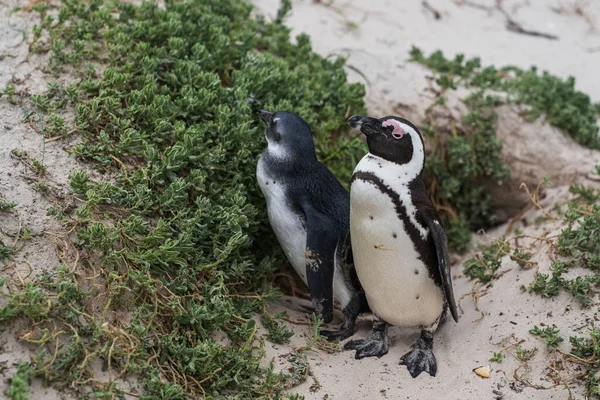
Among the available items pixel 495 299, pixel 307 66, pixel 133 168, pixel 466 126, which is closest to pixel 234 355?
pixel 133 168

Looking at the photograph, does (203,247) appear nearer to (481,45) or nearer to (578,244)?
(578,244)

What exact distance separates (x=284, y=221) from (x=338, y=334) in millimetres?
636

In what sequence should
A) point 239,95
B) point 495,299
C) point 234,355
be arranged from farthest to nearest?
point 239,95 → point 495,299 → point 234,355

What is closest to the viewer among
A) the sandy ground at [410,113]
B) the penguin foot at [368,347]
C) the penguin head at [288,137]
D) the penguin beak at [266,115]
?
the sandy ground at [410,113]

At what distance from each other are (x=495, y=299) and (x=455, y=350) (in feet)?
1.30

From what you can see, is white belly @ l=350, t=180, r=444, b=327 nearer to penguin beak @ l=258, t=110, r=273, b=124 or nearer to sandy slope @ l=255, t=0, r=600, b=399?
sandy slope @ l=255, t=0, r=600, b=399

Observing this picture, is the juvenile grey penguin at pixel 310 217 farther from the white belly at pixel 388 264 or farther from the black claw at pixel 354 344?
the white belly at pixel 388 264

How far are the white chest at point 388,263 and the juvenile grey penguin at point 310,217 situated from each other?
209mm

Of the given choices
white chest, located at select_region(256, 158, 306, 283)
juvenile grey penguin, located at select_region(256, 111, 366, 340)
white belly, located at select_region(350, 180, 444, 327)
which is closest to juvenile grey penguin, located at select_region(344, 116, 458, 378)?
white belly, located at select_region(350, 180, 444, 327)

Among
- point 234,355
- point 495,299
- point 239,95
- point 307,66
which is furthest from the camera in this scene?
point 307,66

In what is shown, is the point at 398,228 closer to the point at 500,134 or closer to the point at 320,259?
the point at 320,259

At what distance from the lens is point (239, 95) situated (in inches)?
148

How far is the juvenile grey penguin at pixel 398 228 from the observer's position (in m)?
2.93

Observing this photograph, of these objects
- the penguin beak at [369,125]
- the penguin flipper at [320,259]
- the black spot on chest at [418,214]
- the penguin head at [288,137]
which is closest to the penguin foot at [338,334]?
the penguin flipper at [320,259]
